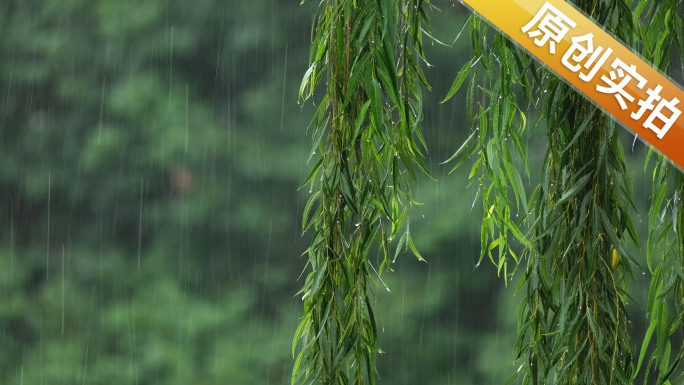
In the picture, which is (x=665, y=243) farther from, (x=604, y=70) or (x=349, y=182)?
(x=349, y=182)

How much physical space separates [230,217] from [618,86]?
11.0ft

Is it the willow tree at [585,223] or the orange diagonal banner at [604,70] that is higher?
the orange diagonal banner at [604,70]

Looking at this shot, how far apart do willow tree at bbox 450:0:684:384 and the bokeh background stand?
112 inches

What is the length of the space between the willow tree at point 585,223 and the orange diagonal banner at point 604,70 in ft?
0.05

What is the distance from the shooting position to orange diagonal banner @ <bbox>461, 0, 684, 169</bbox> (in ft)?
2.90

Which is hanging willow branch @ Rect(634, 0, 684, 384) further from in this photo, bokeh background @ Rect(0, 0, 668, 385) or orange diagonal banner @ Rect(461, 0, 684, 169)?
bokeh background @ Rect(0, 0, 668, 385)

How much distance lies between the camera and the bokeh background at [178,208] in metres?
3.86

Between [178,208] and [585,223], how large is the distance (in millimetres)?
3476

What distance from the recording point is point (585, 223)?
35.9 inches

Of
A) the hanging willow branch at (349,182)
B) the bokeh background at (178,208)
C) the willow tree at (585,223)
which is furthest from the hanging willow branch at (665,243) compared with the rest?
the bokeh background at (178,208)

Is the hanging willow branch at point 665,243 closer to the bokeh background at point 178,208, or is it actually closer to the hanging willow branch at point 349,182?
the hanging willow branch at point 349,182

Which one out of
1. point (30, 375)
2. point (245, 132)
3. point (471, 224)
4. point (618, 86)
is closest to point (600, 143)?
point (618, 86)

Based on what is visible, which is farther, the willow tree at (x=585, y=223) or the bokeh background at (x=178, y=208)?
the bokeh background at (x=178, y=208)

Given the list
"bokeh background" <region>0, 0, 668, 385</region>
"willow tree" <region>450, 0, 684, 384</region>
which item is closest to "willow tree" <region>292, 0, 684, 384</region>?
"willow tree" <region>450, 0, 684, 384</region>
